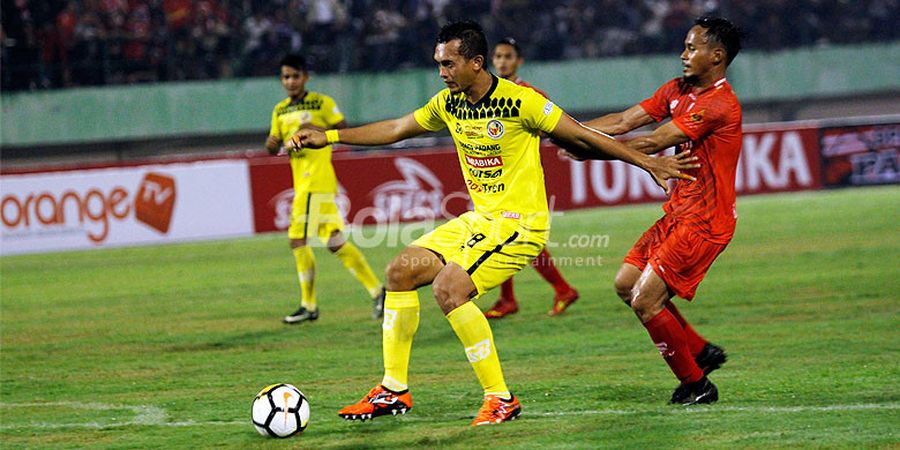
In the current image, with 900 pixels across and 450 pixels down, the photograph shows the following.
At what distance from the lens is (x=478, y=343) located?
6352 millimetres

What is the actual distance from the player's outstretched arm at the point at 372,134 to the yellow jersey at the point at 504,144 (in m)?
0.26

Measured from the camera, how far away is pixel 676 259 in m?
6.60

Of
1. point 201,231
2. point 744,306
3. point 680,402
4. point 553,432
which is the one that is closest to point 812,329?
point 744,306

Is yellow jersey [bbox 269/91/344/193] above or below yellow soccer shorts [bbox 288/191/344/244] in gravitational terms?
above

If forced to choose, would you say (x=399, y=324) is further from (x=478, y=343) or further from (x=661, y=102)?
(x=661, y=102)

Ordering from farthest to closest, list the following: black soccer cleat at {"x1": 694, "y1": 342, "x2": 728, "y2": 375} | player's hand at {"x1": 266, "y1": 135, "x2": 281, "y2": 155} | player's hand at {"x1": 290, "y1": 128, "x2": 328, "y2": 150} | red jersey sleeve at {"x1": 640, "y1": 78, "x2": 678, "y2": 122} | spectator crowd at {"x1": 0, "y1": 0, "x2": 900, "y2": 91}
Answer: spectator crowd at {"x1": 0, "y1": 0, "x2": 900, "y2": 91} < player's hand at {"x1": 266, "y1": 135, "x2": 281, "y2": 155} < black soccer cleat at {"x1": 694, "y1": 342, "x2": 728, "y2": 375} < red jersey sleeve at {"x1": 640, "y1": 78, "x2": 678, "y2": 122} < player's hand at {"x1": 290, "y1": 128, "x2": 328, "y2": 150}

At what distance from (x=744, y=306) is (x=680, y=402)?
4275 mm

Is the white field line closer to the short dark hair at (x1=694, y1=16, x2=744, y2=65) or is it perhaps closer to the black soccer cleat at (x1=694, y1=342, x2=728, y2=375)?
the black soccer cleat at (x1=694, y1=342, x2=728, y2=375)

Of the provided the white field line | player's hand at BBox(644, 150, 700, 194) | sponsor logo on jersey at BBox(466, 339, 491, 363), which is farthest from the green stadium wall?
player's hand at BBox(644, 150, 700, 194)

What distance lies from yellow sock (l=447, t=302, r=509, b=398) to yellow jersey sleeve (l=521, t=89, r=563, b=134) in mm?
1049

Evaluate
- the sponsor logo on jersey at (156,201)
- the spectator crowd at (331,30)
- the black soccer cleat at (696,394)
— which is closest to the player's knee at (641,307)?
the black soccer cleat at (696,394)

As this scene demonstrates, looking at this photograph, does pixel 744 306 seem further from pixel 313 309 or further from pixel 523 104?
pixel 523 104

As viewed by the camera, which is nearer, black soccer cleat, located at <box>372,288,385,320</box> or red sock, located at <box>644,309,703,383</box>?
red sock, located at <box>644,309,703,383</box>

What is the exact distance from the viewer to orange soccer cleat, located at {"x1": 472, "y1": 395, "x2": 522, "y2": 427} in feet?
20.7
